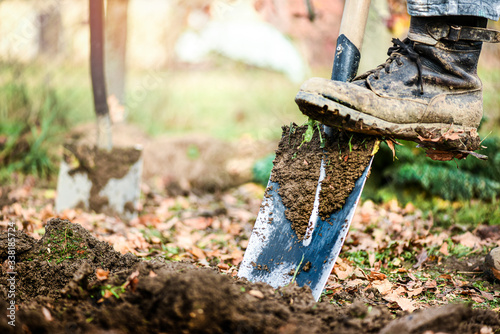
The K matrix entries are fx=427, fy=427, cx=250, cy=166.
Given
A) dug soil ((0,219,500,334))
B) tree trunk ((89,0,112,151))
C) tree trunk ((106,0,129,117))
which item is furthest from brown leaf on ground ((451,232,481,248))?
tree trunk ((106,0,129,117))

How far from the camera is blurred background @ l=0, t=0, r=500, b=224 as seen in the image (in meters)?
3.64

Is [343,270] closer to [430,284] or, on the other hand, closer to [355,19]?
[430,284]

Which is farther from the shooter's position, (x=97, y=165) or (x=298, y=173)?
(x=97, y=165)

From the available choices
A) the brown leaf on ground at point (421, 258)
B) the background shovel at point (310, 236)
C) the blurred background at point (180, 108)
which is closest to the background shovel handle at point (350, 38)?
the background shovel at point (310, 236)

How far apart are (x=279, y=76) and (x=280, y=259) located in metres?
7.43

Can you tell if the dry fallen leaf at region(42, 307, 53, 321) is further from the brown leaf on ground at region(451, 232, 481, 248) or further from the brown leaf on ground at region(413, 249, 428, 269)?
the brown leaf on ground at region(451, 232, 481, 248)

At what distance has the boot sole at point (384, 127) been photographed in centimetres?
170

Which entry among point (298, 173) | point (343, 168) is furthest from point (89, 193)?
point (343, 168)

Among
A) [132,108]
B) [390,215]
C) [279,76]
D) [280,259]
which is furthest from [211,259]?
[279,76]

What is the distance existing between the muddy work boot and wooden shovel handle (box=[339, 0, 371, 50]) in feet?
0.60

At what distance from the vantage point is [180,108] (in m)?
6.97

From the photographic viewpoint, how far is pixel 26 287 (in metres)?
1.72

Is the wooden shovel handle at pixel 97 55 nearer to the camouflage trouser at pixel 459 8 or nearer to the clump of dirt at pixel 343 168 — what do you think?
the clump of dirt at pixel 343 168

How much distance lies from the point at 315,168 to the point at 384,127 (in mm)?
378
